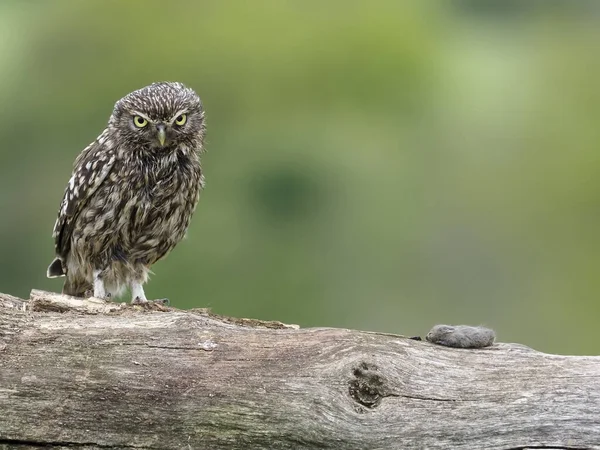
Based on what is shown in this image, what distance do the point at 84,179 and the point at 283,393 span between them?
2.00m

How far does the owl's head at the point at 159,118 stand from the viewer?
4.45 m

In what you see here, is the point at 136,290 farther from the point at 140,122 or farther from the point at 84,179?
the point at 140,122

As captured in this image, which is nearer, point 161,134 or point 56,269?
point 161,134

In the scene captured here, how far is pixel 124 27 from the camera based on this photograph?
632 inches

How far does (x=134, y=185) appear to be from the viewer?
4555mm

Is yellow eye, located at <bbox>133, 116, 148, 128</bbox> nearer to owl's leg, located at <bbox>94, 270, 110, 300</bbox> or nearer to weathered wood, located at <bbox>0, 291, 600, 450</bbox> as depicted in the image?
owl's leg, located at <bbox>94, 270, 110, 300</bbox>

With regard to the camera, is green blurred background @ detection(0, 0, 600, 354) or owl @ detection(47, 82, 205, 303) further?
green blurred background @ detection(0, 0, 600, 354)

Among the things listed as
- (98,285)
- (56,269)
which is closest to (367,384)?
(98,285)

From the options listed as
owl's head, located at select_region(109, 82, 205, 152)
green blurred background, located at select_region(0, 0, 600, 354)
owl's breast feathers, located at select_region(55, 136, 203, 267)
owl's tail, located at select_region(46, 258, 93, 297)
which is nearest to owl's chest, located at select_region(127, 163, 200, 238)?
owl's breast feathers, located at select_region(55, 136, 203, 267)

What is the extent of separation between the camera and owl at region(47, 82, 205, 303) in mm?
4504

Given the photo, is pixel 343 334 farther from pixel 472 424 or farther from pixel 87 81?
pixel 87 81

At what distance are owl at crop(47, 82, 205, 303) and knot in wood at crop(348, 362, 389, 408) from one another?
1822 millimetres

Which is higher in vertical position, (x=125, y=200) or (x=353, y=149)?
(x=353, y=149)

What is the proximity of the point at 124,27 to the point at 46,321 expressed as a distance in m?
13.4
